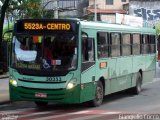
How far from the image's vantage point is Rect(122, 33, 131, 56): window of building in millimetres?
18266

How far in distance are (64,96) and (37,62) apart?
120cm

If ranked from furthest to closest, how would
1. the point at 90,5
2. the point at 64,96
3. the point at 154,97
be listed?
the point at 90,5, the point at 154,97, the point at 64,96

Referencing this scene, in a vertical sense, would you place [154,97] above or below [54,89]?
below

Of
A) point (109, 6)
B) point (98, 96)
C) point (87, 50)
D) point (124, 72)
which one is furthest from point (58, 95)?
point (109, 6)

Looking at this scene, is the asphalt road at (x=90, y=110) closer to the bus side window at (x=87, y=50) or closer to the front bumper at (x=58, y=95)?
the front bumper at (x=58, y=95)

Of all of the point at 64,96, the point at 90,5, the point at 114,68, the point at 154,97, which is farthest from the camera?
the point at 90,5

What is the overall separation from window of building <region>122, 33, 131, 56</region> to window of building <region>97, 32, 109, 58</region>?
1.78m

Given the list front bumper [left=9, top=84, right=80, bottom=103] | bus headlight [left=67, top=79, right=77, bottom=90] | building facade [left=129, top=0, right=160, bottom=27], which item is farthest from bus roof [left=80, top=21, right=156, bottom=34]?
building facade [left=129, top=0, right=160, bottom=27]

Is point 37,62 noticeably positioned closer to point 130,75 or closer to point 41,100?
point 41,100

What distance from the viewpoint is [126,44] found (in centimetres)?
1853

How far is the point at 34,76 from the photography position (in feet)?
47.6

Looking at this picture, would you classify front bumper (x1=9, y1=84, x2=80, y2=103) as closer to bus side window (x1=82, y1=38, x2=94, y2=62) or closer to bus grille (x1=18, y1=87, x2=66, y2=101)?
bus grille (x1=18, y1=87, x2=66, y2=101)

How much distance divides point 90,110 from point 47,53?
2.00m

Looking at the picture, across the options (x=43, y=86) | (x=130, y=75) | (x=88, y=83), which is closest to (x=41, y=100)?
(x=43, y=86)
